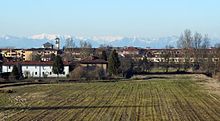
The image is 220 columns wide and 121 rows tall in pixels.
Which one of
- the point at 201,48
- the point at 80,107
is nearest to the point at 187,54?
the point at 201,48

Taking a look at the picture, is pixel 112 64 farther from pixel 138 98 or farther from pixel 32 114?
pixel 32 114

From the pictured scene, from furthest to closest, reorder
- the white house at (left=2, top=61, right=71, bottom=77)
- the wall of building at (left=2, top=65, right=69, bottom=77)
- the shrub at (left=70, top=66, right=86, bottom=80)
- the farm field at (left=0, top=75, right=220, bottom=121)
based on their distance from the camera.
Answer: the white house at (left=2, top=61, right=71, bottom=77), the wall of building at (left=2, top=65, right=69, bottom=77), the shrub at (left=70, top=66, right=86, bottom=80), the farm field at (left=0, top=75, right=220, bottom=121)

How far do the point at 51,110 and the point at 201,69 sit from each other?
296ft

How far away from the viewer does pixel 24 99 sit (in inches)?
1978

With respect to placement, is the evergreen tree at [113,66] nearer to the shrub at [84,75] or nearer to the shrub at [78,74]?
the shrub at [84,75]

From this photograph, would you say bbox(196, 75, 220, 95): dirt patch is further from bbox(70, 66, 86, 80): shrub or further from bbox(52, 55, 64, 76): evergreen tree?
bbox(52, 55, 64, 76): evergreen tree

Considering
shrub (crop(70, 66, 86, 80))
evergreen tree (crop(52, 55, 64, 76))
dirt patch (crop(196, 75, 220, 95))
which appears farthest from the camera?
evergreen tree (crop(52, 55, 64, 76))

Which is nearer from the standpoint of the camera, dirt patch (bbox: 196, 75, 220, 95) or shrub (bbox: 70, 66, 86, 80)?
dirt patch (bbox: 196, 75, 220, 95)

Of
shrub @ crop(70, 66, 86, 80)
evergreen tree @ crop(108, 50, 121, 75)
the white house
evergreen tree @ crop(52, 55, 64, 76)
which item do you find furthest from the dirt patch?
the white house

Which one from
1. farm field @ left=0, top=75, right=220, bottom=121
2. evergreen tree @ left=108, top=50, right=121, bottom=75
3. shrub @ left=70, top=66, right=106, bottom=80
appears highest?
evergreen tree @ left=108, top=50, right=121, bottom=75

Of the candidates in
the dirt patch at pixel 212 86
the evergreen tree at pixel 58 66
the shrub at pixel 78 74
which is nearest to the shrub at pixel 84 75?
→ the shrub at pixel 78 74

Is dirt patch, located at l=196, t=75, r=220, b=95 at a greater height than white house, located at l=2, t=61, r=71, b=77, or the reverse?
white house, located at l=2, t=61, r=71, b=77

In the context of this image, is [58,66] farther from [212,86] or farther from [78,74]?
[212,86]

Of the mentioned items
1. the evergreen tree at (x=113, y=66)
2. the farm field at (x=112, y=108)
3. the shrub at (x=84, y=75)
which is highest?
the evergreen tree at (x=113, y=66)
